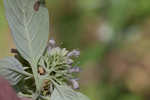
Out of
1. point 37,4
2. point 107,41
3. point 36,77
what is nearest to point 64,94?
point 36,77

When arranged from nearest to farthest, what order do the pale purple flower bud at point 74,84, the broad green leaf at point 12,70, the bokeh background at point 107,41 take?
the broad green leaf at point 12,70
the pale purple flower bud at point 74,84
the bokeh background at point 107,41

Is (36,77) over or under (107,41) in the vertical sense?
over

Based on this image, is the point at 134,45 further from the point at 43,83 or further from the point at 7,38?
the point at 43,83

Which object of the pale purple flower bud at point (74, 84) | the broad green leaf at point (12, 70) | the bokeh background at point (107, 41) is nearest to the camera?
the broad green leaf at point (12, 70)

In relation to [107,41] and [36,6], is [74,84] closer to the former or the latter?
[36,6]

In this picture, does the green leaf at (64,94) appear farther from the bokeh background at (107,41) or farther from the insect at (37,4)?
the bokeh background at (107,41)

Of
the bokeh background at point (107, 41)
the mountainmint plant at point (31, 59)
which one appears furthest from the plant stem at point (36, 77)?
the bokeh background at point (107, 41)

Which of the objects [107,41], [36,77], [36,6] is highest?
[36,6]

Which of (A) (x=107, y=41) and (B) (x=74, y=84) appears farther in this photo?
(A) (x=107, y=41)
